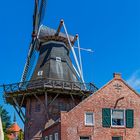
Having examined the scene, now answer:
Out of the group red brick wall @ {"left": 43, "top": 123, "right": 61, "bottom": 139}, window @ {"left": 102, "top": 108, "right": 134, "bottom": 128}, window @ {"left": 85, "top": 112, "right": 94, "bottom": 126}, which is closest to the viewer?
red brick wall @ {"left": 43, "top": 123, "right": 61, "bottom": 139}

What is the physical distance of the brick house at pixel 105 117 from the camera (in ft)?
88.4

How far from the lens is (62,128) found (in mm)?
26500

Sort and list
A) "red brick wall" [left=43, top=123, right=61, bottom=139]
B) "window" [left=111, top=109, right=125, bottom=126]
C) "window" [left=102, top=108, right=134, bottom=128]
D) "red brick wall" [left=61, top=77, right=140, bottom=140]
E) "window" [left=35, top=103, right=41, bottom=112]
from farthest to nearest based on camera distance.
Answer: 1. "window" [left=35, top=103, right=41, bottom=112]
2. "window" [left=111, top=109, right=125, bottom=126]
3. "window" [left=102, top=108, right=134, bottom=128]
4. "red brick wall" [left=43, top=123, right=61, bottom=139]
5. "red brick wall" [left=61, top=77, right=140, bottom=140]

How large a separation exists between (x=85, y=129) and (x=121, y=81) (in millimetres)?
5201

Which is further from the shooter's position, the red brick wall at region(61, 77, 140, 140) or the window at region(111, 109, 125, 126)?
the window at region(111, 109, 125, 126)

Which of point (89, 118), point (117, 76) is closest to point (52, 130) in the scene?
point (89, 118)

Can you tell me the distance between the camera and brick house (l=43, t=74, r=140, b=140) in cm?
2694

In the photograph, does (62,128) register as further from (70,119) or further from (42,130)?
(42,130)

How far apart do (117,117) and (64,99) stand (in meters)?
6.78

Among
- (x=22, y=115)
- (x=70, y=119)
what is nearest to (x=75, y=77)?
(x=22, y=115)

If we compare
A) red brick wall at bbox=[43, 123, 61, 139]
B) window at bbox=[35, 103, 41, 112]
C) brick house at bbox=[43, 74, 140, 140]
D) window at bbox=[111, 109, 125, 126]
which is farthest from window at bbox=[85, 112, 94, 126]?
window at bbox=[35, 103, 41, 112]

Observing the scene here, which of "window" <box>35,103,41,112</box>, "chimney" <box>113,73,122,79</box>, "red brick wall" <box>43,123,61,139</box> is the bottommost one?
"red brick wall" <box>43,123,61,139</box>

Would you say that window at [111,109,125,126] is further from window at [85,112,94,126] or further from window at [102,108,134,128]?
window at [85,112,94,126]

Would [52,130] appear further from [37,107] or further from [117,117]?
[117,117]
